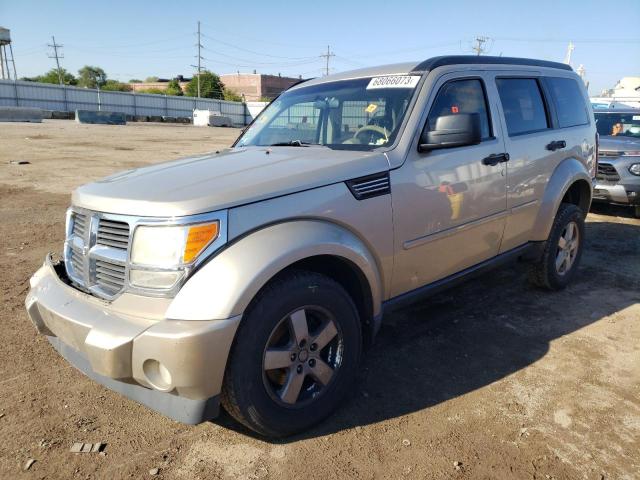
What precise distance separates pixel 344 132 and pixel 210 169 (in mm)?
1007

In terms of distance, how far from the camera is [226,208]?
2.25 metres

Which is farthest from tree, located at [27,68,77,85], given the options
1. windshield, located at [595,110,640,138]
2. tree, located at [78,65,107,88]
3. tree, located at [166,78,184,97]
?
windshield, located at [595,110,640,138]

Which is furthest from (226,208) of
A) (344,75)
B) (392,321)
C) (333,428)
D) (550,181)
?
(550,181)

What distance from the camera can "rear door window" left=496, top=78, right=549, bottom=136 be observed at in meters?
3.90

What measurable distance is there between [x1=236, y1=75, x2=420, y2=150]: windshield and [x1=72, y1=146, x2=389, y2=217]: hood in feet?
0.78

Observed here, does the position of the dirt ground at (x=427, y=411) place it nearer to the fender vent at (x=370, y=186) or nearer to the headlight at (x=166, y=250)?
the headlight at (x=166, y=250)

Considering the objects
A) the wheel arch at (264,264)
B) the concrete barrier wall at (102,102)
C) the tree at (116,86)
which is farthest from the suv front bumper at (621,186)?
the tree at (116,86)

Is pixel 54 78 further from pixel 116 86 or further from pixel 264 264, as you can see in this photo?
pixel 264 264

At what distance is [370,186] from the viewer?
277cm

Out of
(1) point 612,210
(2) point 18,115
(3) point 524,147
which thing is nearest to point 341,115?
(3) point 524,147

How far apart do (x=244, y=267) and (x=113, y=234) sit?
0.72 m

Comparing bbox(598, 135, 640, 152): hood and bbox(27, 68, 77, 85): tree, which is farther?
bbox(27, 68, 77, 85): tree

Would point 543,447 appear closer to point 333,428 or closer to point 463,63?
point 333,428

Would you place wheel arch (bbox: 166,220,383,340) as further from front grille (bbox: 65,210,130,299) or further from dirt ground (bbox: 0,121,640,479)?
dirt ground (bbox: 0,121,640,479)
